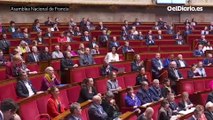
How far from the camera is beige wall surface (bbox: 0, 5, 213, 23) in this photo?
27.5ft

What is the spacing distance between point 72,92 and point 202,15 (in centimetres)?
708

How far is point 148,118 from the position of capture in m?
3.00

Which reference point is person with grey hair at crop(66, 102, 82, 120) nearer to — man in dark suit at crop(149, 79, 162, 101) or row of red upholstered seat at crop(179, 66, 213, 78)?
man in dark suit at crop(149, 79, 162, 101)

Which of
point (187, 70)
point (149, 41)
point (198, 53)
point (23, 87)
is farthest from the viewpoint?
point (149, 41)

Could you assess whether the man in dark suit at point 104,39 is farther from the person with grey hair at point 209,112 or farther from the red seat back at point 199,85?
the person with grey hair at point 209,112


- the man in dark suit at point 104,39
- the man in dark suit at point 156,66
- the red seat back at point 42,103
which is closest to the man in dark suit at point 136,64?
the man in dark suit at point 156,66

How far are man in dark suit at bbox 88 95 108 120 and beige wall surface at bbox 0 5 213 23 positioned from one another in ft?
17.7

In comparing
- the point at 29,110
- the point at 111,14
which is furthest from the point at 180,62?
the point at 111,14

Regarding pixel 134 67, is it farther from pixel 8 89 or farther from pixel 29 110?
pixel 29 110

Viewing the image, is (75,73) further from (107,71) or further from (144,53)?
(144,53)

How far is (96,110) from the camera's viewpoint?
10.4 feet

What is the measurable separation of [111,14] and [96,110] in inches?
253

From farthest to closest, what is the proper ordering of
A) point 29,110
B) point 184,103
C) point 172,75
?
point 172,75
point 184,103
point 29,110

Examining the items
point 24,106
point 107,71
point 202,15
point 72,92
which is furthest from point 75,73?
point 202,15
